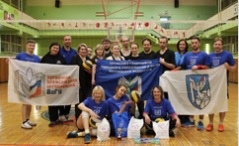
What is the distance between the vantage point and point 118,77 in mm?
4949

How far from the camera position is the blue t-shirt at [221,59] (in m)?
4.63

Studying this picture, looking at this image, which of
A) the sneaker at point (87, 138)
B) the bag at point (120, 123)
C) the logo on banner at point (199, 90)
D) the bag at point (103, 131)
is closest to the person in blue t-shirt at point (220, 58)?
the logo on banner at point (199, 90)

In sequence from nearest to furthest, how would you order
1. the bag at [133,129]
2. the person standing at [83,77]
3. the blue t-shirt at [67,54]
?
the bag at [133,129], the person standing at [83,77], the blue t-shirt at [67,54]

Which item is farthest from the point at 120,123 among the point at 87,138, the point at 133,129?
the point at 87,138

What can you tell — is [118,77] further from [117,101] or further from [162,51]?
[162,51]

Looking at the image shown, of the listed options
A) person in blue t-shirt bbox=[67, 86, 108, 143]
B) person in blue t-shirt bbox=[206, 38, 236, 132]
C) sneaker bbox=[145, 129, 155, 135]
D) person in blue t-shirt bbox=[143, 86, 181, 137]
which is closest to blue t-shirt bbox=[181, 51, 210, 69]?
person in blue t-shirt bbox=[206, 38, 236, 132]

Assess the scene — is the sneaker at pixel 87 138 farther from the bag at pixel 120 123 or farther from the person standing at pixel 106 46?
the person standing at pixel 106 46

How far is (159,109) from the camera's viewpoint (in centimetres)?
452

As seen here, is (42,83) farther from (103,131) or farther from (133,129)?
(133,129)

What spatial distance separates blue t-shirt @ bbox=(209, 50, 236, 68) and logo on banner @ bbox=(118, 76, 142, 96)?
138 centimetres

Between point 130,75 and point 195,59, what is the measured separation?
1249 millimetres

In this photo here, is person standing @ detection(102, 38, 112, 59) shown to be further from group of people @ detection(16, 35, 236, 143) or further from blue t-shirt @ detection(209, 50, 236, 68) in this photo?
blue t-shirt @ detection(209, 50, 236, 68)

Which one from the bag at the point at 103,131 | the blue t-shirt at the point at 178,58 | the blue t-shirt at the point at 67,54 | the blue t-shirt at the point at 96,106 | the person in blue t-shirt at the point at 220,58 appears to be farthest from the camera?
the blue t-shirt at the point at 67,54

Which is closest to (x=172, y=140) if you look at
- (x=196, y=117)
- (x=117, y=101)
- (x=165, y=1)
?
(x=117, y=101)
